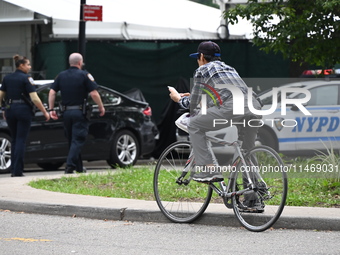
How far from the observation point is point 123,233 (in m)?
7.90

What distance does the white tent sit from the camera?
19.8 m

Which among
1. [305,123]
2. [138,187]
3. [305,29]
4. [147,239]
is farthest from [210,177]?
[305,123]

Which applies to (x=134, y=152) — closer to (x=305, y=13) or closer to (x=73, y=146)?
(x=73, y=146)

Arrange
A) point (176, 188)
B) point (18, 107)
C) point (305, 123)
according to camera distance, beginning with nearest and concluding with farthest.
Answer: point (176, 188) < point (18, 107) < point (305, 123)

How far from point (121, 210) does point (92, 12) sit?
913 cm

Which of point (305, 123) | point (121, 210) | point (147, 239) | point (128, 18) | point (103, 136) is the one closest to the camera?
point (147, 239)

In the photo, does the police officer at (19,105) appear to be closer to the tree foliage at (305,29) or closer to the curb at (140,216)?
the curb at (140,216)

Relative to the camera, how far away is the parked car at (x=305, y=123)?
14578mm

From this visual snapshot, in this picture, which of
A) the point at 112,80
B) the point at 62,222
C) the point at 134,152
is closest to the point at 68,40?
the point at 112,80

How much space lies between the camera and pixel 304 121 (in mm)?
15227

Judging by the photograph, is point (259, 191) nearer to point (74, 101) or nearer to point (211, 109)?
point (211, 109)

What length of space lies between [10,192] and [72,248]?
3.75 meters

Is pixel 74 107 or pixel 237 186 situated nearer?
pixel 237 186

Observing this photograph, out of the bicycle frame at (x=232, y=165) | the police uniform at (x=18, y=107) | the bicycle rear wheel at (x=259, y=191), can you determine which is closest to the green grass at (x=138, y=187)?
the bicycle frame at (x=232, y=165)
